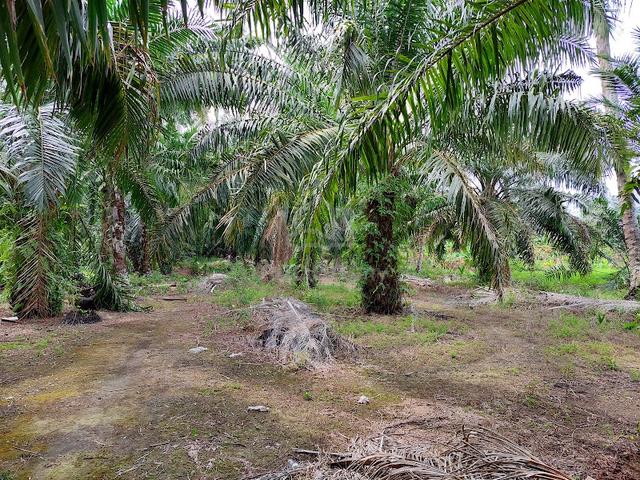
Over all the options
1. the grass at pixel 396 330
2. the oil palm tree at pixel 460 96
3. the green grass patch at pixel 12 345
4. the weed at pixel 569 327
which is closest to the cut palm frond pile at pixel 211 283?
the grass at pixel 396 330

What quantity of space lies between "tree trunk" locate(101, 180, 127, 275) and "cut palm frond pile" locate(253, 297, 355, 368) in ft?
16.5

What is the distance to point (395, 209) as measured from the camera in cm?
857

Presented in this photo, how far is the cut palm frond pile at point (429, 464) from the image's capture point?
2.40m

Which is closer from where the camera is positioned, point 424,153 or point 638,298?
point 424,153

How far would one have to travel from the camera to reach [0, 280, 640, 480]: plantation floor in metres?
3.23

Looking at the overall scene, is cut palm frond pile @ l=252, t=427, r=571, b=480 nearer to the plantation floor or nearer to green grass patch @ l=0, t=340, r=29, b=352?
the plantation floor

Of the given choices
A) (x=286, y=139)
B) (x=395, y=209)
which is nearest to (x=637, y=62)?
(x=395, y=209)

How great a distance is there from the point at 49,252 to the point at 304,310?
449 cm

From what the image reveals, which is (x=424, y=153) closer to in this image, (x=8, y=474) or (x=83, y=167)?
(x=83, y=167)

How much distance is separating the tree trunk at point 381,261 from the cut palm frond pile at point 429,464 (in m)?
5.58

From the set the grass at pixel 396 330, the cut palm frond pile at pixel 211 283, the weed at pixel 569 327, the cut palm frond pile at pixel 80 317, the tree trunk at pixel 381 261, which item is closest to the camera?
the grass at pixel 396 330

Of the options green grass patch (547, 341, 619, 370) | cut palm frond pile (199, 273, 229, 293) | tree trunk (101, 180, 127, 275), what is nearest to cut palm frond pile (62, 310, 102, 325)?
tree trunk (101, 180, 127, 275)

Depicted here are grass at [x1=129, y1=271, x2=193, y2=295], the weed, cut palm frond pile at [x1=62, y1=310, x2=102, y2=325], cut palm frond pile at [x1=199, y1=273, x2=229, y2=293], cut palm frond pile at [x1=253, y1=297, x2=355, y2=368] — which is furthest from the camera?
cut palm frond pile at [x1=199, y1=273, x2=229, y2=293]

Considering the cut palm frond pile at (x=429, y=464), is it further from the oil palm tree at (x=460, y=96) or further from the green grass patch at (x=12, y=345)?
the green grass patch at (x=12, y=345)
